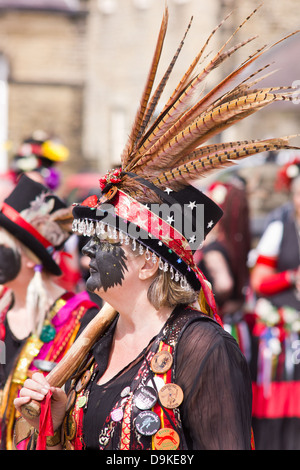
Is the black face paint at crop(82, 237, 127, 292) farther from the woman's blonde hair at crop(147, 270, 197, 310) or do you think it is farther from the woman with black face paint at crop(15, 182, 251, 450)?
the woman's blonde hair at crop(147, 270, 197, 310)

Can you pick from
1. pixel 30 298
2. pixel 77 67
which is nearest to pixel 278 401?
pixel 30 298

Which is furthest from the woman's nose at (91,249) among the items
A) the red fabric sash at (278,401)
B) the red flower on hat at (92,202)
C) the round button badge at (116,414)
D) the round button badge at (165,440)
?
the red fabric sash at (278,401)

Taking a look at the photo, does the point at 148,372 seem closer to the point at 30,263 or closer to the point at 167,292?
the point at 167,292

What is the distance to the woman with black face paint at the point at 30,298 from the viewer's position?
3.36m

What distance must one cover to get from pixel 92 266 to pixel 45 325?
1.16 metres

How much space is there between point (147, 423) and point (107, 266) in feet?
1.81

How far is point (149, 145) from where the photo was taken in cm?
242

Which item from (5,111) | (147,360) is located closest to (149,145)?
(147,360)

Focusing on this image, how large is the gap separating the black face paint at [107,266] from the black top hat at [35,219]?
1.17 metres

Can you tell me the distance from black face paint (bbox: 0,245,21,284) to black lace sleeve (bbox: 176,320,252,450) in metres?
1.47

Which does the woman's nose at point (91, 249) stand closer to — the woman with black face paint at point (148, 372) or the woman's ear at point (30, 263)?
the woman with black face paint at point (148, 372)

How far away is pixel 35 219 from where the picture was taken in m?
3.60

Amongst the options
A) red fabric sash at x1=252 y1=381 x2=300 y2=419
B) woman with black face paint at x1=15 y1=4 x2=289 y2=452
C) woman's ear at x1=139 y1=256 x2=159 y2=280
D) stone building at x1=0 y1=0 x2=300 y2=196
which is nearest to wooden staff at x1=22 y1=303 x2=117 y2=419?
woman with black face paint at x1=15 y1=4 x2=289 y2=452

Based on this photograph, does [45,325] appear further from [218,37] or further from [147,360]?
[218,37]
